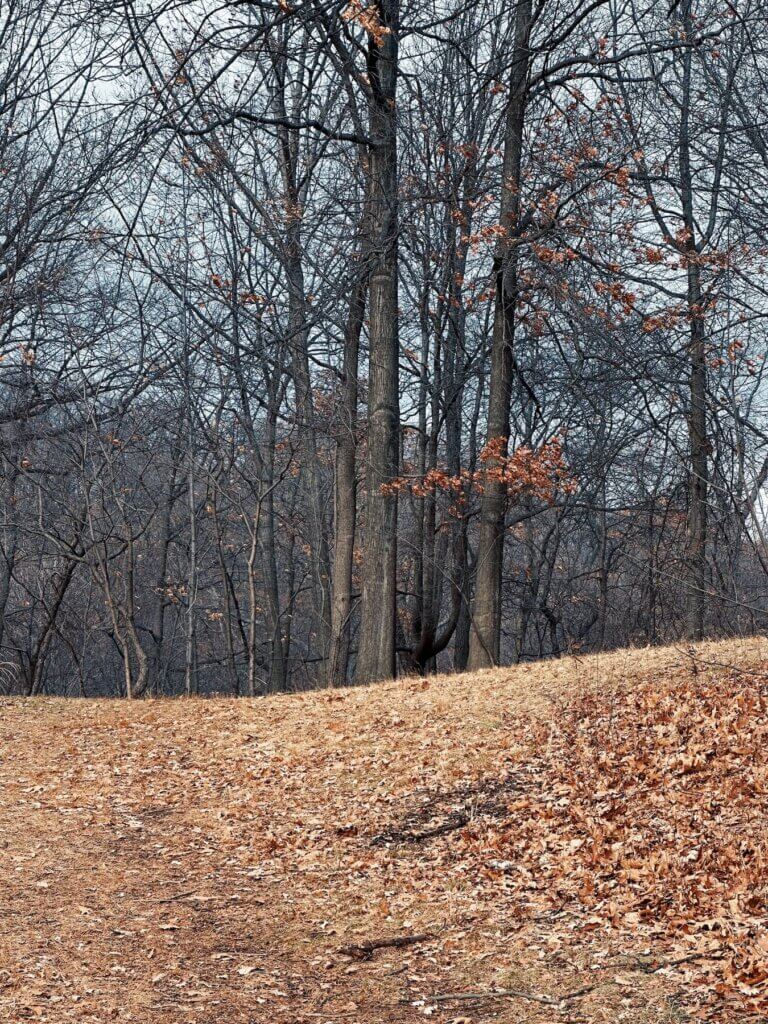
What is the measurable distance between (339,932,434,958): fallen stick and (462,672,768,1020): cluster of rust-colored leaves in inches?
32.0

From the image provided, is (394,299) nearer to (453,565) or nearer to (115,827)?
(453,565)

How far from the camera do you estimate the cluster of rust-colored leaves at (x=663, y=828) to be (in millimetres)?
5285

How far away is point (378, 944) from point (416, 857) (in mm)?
1396

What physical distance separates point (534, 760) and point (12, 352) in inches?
507

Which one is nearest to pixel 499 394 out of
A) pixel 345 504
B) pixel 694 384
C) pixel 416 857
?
pixel 694 384

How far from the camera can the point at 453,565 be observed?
19250 mm

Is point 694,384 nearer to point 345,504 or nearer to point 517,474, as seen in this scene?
point 517,474

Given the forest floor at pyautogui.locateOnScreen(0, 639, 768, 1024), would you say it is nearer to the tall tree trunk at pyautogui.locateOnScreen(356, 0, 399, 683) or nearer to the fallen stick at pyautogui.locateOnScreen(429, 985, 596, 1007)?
the fallen stick at pyautogui.locateOnScreen(429, 985, 596, 1007)

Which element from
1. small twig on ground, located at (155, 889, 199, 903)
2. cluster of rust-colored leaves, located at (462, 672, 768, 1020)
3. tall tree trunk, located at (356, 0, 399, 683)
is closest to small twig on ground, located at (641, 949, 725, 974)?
cluster of rust-colored leaves, located at (462, 672, 768, 1020)

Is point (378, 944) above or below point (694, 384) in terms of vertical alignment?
below

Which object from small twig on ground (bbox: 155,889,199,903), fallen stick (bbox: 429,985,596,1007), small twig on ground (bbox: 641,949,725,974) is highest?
small twig on ground (bbox: 641,949,725,974)

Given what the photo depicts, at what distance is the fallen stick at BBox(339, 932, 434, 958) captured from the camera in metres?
5.75

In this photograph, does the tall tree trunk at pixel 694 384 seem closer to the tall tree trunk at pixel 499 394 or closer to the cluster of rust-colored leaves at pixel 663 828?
the tall tree trunk at pixel 499 394

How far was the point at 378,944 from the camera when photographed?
5.84 meters
